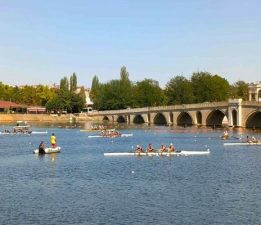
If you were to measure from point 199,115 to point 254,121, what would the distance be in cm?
1907

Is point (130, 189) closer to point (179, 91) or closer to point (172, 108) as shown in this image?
point (172, 108)

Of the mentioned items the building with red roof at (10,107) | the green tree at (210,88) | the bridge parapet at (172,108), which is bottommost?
the bridge parapet at (172,108)

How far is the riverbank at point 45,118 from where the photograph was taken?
171 meters

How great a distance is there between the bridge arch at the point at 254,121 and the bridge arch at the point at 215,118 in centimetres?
1148

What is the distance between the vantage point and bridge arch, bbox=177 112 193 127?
140 m

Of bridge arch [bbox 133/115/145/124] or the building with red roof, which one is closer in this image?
bridge arch [bbox 133/115/145/124]

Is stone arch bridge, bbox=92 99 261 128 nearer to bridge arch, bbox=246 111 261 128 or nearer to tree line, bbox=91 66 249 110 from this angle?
bridge arch, bbox=246 111 261 128

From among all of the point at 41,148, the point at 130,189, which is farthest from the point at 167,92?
the point at 130,189

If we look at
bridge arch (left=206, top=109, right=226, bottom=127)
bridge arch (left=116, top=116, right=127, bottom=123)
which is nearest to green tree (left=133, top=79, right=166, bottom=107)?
bridge arch (left=116, top=116, right=127, bottom=123)

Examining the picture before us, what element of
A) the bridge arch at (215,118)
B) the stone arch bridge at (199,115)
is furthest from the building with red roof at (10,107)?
the bridge arch at (215,118)

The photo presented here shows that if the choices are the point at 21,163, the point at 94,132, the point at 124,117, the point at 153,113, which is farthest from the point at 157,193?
the point at 124,117

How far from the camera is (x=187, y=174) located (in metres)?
45.8

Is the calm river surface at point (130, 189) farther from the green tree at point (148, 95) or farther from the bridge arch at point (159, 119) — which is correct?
the green tree at point (148, 95)

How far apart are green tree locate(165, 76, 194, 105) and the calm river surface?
108808 millimetres
